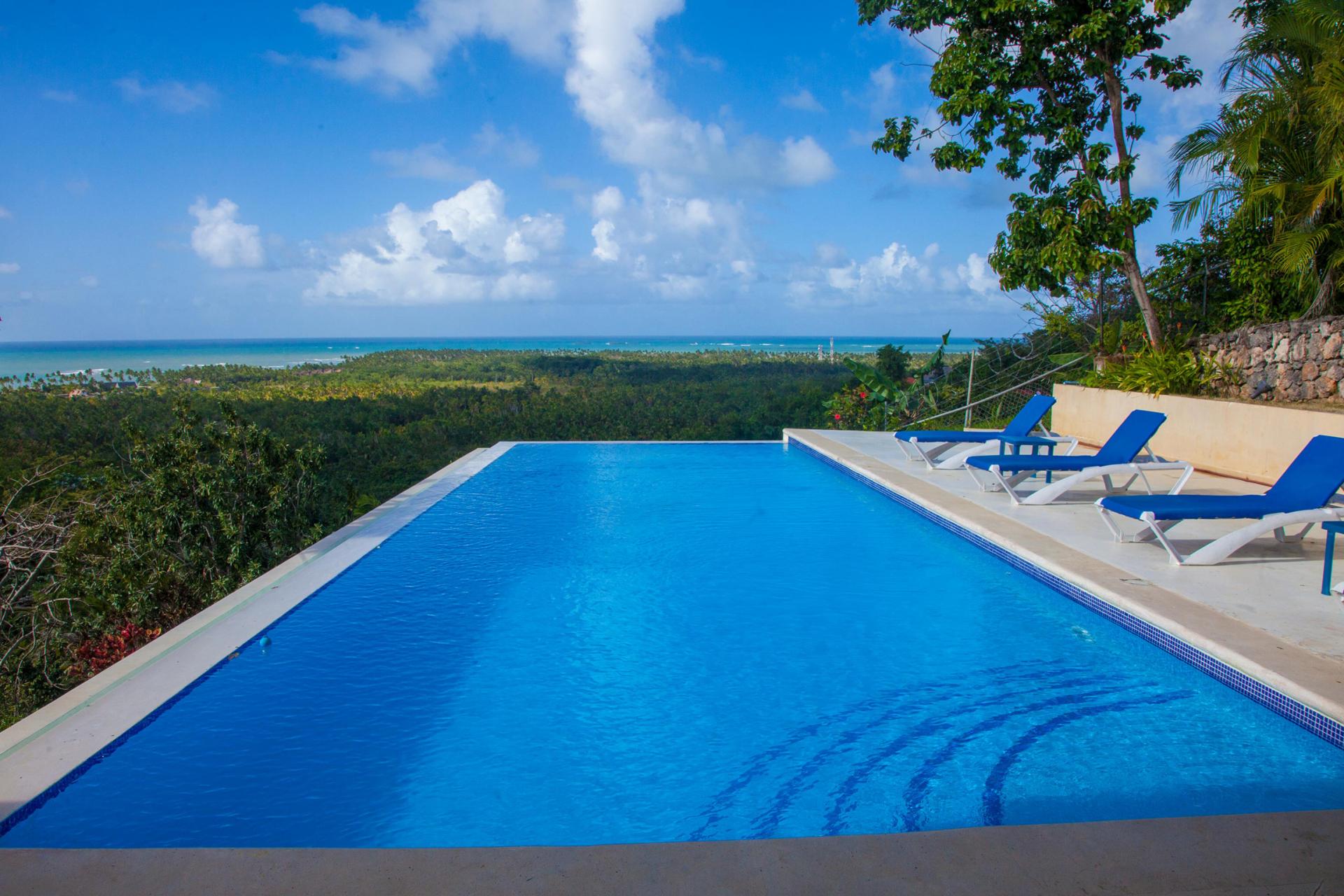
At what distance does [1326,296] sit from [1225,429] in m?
1.91

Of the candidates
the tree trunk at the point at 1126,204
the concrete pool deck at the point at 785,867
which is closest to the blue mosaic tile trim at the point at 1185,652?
the concrete pool deck at the point at 785,867

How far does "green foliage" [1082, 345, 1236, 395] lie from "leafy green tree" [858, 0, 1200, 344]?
38cm

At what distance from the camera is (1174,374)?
27.0 feet

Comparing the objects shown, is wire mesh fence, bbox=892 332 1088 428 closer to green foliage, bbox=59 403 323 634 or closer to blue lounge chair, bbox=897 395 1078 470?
blue lounge chair, bbox=897 395 1078 470

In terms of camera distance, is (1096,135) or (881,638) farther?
(1096,135)

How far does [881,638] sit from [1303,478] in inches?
107

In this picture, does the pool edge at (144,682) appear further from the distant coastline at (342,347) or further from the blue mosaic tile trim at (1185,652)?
the distant coastline at (342,347)

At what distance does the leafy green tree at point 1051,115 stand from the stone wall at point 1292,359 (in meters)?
1.20

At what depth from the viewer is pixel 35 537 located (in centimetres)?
734

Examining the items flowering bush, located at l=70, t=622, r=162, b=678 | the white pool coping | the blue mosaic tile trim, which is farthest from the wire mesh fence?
flowering bush, located at l=70, t=622, r=162, b=678

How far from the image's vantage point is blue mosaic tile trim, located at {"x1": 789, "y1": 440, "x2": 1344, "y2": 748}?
2.92 m

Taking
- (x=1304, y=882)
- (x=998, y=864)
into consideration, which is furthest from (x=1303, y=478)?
(x=998, y=864)

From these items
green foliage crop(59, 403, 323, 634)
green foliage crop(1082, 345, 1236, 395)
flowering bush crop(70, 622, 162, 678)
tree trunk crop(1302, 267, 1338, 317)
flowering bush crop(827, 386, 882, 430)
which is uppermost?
tree trunk crop(1302, 267, 1338, 317)

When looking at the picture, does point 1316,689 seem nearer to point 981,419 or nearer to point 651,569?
point 651,569
